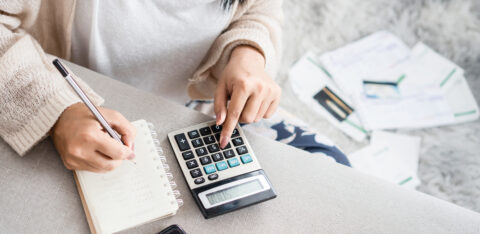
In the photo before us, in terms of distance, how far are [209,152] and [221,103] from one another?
0.08 m

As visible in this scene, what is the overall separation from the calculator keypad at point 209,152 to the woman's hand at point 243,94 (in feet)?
0.04

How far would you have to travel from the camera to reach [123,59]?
59 cm

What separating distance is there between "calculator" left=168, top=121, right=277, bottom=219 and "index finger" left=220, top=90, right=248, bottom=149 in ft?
0.04

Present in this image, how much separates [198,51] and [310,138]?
0.26 metres

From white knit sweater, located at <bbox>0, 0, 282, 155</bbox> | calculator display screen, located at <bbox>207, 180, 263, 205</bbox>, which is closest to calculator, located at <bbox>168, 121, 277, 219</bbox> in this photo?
calculator display screen, located at <bbox>207, 180, 263, 205</bbox>

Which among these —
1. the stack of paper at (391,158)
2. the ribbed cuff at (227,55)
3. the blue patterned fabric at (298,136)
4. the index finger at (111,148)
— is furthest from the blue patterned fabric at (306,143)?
the stack of paper at (391,158)

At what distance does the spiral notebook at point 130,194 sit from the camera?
1.24 ft

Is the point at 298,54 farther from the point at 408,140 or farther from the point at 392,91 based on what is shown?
the point at 408,140

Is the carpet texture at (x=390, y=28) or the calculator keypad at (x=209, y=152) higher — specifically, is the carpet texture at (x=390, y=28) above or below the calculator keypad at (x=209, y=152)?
below

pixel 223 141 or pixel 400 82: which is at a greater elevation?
pixel 223 141

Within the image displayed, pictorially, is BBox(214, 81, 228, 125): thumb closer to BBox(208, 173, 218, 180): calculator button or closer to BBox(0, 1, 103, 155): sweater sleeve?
BBox(208, 173, 218, 180): calculator button

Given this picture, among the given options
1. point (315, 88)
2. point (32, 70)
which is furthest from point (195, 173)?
point (315, 88)

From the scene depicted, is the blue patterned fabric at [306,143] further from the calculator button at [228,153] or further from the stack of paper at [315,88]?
the stack of paper at [315,88]

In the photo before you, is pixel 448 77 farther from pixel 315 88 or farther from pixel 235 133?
pixel 235 133
